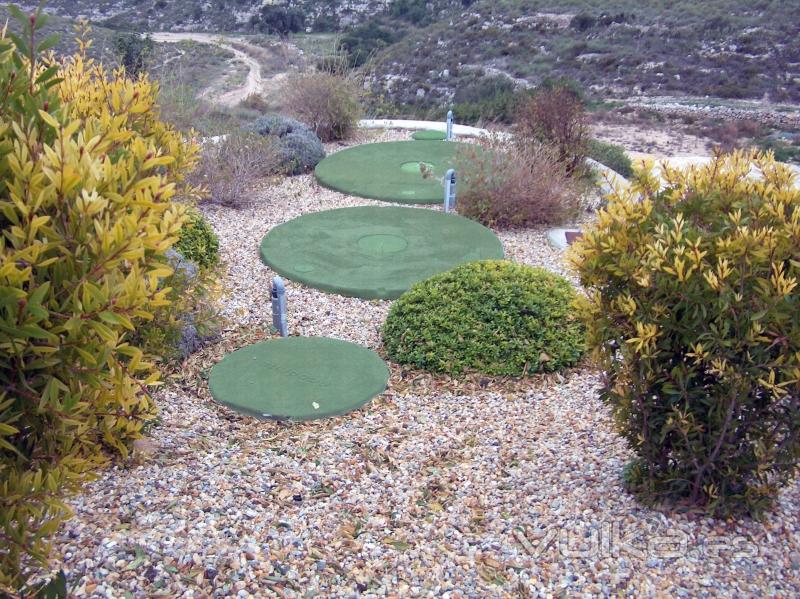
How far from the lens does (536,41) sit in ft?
96.9

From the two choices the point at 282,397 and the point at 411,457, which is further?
the point at 282,397

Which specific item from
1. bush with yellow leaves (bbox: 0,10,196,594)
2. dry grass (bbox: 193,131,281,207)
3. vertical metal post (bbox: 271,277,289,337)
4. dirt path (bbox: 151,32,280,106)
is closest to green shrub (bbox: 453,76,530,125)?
dry grass (bbox: 193,131,281,207)

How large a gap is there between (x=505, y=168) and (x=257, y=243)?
8.79ft

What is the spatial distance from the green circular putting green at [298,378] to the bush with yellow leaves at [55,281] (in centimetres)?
221

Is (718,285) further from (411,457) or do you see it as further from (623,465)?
(411,457)

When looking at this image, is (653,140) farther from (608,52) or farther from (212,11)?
(212,11)

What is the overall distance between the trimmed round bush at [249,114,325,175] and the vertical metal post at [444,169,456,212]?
2276mm

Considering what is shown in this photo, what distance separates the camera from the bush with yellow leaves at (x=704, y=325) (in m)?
2.61

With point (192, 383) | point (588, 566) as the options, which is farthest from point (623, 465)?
point (192, 383)

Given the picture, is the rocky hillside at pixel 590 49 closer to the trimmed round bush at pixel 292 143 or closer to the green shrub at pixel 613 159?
the green shrub at pixel 613 159

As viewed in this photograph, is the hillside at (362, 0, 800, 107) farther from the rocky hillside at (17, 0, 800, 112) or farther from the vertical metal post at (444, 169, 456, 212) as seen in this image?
the vertical metal post at (444, 169, 456, 212)

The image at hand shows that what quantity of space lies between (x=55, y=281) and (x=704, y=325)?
7.07 feet

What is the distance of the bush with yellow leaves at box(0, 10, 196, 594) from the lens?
5.09 ft

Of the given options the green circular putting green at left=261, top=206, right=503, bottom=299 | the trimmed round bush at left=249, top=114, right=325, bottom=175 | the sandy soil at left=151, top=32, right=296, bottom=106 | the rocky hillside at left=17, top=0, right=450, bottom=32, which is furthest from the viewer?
the rocky hillside at left=17, top=0, right=450, bottom=32
